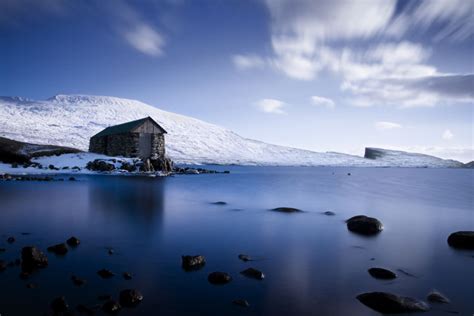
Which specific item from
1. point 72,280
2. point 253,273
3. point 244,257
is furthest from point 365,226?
point 72,280

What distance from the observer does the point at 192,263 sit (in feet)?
30.4

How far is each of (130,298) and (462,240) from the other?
514 inches

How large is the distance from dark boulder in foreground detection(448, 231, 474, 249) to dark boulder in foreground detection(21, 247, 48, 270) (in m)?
14.9

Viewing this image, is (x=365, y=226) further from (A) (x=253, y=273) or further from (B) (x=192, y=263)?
(B) (x=192, y=263)

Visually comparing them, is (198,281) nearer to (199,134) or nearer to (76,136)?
(76,136)

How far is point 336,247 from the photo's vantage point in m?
12.1

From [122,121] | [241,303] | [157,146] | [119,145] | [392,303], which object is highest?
[122,121]

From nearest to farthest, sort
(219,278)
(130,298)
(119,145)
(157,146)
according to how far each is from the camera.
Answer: (130,298) → (219,278) → (119,145) → (157,146)

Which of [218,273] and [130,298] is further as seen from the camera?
[218,273]

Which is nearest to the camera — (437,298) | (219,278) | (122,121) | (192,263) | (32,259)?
(437,298)

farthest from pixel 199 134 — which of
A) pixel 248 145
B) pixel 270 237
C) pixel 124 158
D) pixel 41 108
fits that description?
pixel 270 237

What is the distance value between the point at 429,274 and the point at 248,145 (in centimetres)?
→ 17341

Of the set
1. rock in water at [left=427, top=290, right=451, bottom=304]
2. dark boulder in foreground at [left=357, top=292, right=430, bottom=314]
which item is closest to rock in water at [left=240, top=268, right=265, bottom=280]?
dark boulder in foreground at [left=357, top=292, right=430, bottom=314]

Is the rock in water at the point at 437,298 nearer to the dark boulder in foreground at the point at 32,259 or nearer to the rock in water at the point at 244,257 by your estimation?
the rock in water at the point at 244,257
